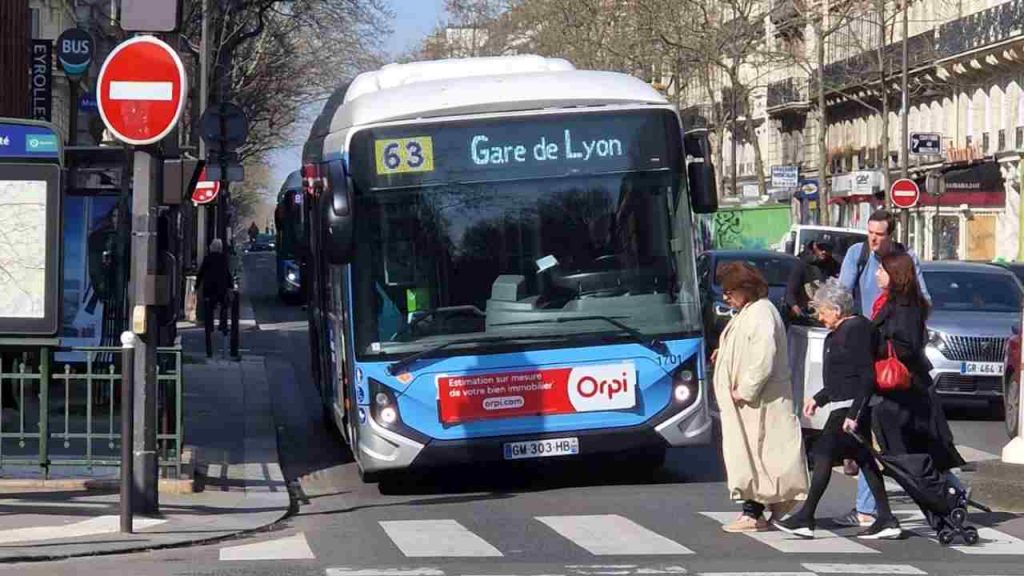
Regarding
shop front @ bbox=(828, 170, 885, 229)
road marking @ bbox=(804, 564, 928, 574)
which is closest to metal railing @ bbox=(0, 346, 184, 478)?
road marking @ bbox=(804, 564, 928, 574)

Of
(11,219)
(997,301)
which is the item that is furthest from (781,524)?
(997,301)

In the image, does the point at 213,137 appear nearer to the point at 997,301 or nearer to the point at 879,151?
the point at 997,301

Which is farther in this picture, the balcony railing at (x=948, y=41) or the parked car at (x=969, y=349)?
the balcony railing at (x=948, y=41)

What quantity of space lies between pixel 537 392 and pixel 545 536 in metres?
2.38

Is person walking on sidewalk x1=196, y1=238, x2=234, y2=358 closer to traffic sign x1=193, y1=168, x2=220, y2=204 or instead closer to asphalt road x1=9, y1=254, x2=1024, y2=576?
traffic sign x1=193, y1=168, x2=220, y2=204

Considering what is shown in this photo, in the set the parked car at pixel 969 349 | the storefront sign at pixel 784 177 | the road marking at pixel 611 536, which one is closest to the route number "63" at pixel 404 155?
the road marking at pixel 611 536

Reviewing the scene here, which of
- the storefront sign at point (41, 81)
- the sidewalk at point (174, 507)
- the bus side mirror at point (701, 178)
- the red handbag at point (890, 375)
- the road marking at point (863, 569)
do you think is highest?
the storefront sign at point (41, 81)

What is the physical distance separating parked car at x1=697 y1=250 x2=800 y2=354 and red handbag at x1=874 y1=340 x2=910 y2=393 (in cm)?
1261

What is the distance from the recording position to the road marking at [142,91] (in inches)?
463

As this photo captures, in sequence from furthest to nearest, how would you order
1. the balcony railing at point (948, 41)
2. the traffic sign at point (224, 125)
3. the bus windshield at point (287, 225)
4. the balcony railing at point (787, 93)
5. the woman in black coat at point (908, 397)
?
the balcony railing at point (787, 93)
the balcony railing at point (948, 41)
the bus windshield at point (287, 225)
the traffic sign at point (224, 125)
the woman in black coat at point (908, 397)

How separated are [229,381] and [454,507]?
1187cm

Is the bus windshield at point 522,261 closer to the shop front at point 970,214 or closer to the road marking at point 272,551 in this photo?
the road marking at point 272,551

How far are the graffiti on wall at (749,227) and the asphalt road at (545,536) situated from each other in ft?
122

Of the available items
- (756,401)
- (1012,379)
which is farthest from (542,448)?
(1012,379)
